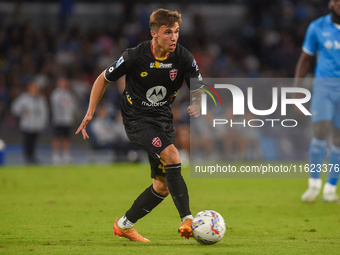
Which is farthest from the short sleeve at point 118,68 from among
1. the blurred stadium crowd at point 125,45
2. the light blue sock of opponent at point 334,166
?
the blurred stadium crowd at point 125,45

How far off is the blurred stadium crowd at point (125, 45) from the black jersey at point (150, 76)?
11793 millimetres

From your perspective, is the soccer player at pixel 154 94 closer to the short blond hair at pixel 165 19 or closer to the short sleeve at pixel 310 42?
the short blond hair at pixel 165 19

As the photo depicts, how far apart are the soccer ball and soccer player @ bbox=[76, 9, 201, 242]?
30 cm

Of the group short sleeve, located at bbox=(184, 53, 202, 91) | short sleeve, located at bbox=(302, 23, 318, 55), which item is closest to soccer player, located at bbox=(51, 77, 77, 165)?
short sleeve, located at bbox=(302, 23, 318, 55)

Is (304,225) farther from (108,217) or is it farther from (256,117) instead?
(256,117)

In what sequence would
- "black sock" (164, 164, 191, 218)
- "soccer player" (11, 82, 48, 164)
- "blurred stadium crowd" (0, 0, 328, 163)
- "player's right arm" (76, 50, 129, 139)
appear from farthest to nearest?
"blurred stadium crowd" (0, 0, 328, 163)
"soccer player" (11, 82, 48, 164)
"player's right arm" (76, 50, 129, 139)
"black sock" (164, 164, 191, 218)

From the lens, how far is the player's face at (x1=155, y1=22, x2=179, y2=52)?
628 cm

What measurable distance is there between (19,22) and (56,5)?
7.27 feet

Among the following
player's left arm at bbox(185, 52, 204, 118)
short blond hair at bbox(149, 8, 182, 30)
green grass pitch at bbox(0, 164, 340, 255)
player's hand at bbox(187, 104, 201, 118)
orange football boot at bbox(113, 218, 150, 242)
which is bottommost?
green grass pitch at bbox(0, 164, 340, 255)

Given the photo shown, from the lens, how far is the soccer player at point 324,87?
30.5 ft

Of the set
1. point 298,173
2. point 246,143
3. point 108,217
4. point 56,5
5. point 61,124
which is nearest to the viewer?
point 108,217

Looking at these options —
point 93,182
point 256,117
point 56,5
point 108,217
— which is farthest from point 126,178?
point 56,5

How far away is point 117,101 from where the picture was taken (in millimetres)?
19844

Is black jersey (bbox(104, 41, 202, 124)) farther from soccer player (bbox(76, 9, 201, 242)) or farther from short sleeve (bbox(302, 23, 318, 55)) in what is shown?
short sleeve (bbox(302, 23, 318, 55))
